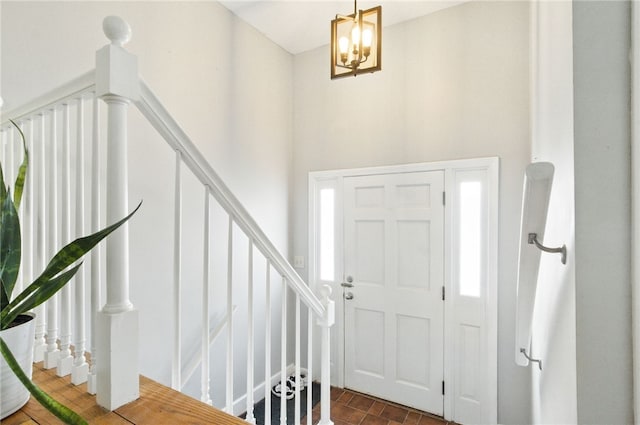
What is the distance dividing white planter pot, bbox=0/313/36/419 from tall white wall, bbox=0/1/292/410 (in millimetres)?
1069

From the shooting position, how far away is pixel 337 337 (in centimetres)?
294

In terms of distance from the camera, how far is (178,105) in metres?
2.15

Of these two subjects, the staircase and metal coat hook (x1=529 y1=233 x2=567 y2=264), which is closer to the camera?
metal coat hook (x1=529 y1=233 x2=567 y2=264)

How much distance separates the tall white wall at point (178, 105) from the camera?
1524mm

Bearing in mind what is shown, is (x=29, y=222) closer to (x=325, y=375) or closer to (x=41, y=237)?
(x=41, y=237)

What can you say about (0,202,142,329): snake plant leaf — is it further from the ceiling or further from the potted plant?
the ceiling

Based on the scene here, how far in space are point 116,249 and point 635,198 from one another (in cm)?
118

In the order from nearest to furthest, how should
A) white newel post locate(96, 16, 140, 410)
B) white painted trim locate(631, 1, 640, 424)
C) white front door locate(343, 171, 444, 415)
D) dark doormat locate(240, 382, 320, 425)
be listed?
white painted trim locate(631, 1, 640, 424)
white newel post locate(96, 16, 140, 410)
dark doormat locate(240, 382, 320, 425)
white front door locate(343, 171, 444, 415)

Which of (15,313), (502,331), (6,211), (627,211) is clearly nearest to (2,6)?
(6,211)

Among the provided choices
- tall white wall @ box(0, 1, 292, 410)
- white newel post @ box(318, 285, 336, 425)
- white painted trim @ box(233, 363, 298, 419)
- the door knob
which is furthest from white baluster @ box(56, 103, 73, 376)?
the door knob

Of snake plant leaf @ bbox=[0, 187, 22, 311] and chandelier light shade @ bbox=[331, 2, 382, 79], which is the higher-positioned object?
chandelier light shade @ bbox=[331, 2, 382, 79]

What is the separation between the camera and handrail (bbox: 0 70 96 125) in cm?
88

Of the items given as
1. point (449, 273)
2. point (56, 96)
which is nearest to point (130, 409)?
point (56, 96)

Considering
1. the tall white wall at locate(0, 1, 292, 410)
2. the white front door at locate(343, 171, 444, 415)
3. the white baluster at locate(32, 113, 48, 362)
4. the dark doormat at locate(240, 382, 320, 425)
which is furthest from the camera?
the white front door at locate(343, 171, 444, 415)
